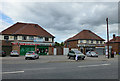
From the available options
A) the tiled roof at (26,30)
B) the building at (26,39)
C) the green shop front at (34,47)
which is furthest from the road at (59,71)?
the tiled roof at (26,30)

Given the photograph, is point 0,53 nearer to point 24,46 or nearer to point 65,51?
point 24,46

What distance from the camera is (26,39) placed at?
36594 mm

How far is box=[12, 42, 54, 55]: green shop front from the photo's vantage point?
35.1 meters

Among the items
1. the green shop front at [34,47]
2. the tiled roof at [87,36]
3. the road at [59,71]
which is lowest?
the road at [59,71]

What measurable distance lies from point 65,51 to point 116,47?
86.8 feet

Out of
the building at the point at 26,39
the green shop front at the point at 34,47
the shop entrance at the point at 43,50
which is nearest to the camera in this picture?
the building at the point at 26,39

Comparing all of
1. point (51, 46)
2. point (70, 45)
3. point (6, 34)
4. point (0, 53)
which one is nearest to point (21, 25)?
point (6, 34)

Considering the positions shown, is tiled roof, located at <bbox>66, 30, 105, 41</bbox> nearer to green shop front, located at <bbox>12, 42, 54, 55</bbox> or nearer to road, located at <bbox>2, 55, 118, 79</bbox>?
green shop front, located at <bbox>12, 42, 54, 55</bbox>

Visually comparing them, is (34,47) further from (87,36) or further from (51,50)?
(87,36)

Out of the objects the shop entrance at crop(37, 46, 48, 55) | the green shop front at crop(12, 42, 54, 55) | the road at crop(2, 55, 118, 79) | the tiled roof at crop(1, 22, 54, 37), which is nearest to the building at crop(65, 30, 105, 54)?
the tiled roof at crop(1, 22, 54, 37)

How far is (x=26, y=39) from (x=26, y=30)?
3322mm

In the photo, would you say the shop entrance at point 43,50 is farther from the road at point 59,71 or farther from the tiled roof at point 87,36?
the road at point 59,71

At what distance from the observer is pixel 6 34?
→ 35.8 meters

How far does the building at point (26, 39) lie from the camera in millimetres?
34969
